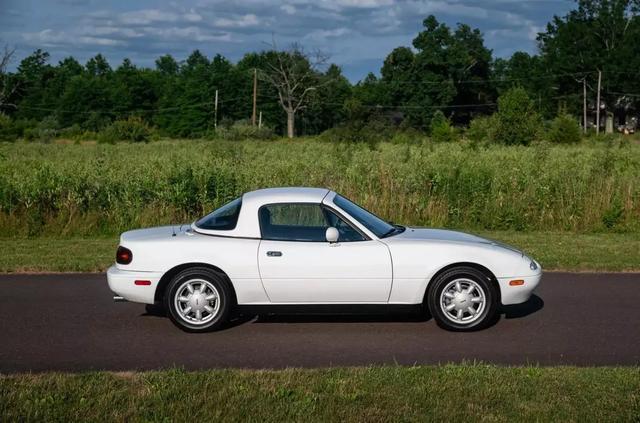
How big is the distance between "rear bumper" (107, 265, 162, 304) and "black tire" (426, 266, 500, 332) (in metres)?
2.71

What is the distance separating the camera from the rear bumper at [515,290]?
8.61m

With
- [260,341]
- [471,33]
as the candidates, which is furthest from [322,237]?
[471,33]

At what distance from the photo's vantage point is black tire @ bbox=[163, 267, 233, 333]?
8.52 m

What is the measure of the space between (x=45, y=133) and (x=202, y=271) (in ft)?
221

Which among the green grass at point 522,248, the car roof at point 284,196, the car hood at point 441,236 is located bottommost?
the green grass at point 522,248

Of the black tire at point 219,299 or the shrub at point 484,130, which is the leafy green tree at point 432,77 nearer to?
the shrub at point 484,130

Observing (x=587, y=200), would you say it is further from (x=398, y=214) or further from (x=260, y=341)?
(x=260, y=341)

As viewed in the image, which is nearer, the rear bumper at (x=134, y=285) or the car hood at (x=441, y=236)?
the rear bumper at (x=134, y=285)

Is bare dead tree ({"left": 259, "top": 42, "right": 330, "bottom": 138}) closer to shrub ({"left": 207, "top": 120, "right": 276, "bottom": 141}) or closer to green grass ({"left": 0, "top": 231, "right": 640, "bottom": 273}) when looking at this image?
shrub ({"left": 207, "top": 120, "right": 276, "bottom": 141})

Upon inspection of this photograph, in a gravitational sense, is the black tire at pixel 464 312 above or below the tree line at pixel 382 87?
below

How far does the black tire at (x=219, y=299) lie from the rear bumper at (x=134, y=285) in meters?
0.17

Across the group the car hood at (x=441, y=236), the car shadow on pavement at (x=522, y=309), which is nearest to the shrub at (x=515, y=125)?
the car shadow on pavement at (x=522, y=309)

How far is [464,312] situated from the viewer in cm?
852

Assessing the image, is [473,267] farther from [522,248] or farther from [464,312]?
[522,248]
